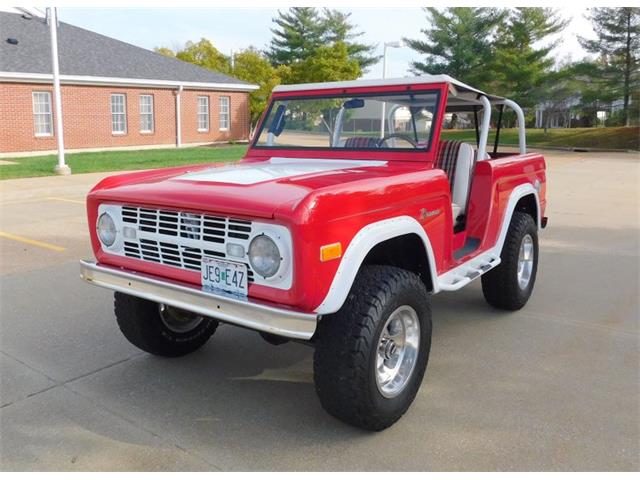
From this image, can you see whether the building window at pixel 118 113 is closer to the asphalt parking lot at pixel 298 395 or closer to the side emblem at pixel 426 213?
the asphalt parking lot at pixel 298 395

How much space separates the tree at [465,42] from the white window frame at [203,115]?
62.3 ft

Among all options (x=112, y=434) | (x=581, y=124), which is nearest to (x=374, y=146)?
(x=112, y=434)

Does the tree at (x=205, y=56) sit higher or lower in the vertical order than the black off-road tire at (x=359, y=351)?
higher

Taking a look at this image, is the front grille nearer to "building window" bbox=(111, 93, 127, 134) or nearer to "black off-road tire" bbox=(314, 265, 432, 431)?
"black off-road tire" bbox=(314, 265, 432, 431)

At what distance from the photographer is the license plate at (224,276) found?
296 cm

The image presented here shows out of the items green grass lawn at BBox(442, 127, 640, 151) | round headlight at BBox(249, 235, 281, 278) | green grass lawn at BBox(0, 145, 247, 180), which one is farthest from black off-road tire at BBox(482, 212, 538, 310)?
green grass lawn at BBox(442, 127, 640, 151)

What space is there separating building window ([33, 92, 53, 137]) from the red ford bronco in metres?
18.6

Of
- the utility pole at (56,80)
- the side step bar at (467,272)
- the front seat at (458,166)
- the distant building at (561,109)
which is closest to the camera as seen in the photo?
the side step bar at (467,272)

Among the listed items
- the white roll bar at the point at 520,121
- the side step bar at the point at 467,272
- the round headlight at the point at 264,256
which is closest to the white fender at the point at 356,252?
the round headlight at the point at 264,256

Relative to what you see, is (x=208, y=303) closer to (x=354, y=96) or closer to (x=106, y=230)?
(x=106, y=230)

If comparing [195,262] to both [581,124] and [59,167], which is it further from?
[581,124]

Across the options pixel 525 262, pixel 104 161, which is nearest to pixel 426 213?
pixel 525 262

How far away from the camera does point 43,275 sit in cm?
614

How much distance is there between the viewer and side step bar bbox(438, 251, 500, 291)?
3.79 meters
